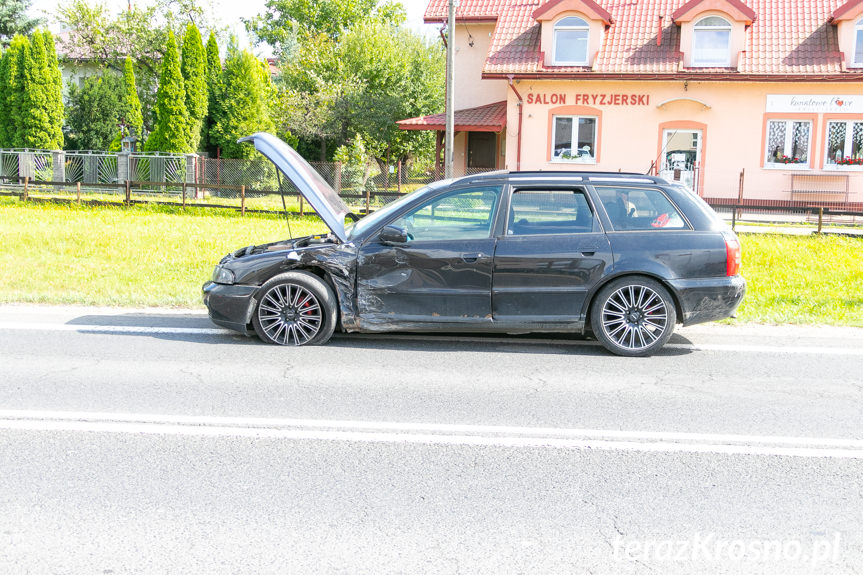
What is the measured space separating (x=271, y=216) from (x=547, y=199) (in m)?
16.3

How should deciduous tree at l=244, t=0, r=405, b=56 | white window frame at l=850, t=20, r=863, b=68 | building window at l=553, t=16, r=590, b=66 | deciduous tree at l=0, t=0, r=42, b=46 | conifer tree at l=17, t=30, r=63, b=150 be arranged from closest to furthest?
white window frame at l=850, t=20, r=863, b=68 → building window at l=553, t=16, r=590, b=66 → conifer tree at l=17, t=30, r=63, b=150 → deciduous tree at l=0, t=0, r=42, b=46 → deciduous tree at l=244, t=0, r=405, b=56

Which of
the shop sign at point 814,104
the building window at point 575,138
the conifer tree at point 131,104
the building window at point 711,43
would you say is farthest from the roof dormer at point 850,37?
the conifer tree at point 131,104

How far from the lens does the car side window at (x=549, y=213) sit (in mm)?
7379

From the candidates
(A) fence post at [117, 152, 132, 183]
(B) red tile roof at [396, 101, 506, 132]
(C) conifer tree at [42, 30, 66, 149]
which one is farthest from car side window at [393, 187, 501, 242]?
(C) conifer tree at [42, 30, 66, 149]

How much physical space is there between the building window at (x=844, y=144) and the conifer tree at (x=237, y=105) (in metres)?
21.6

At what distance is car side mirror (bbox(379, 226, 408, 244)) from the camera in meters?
A: 7.23

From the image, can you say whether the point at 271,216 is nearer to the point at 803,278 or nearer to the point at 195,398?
the point at 803,278

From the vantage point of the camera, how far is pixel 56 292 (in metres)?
10.1

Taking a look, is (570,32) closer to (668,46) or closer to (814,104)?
(668,46)

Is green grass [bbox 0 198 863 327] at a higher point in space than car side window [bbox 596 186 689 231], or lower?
lower

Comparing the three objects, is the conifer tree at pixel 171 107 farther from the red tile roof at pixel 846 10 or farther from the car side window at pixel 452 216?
the car side window at pixel 452 216

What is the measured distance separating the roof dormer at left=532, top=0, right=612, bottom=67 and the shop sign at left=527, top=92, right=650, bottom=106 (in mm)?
1003

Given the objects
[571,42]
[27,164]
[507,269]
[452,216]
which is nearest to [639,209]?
[507,269]

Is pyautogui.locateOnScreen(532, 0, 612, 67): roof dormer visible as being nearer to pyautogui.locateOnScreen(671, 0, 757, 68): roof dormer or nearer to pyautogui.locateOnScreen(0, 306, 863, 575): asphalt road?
pyautogui.locateOnScreen(671, 0, 757, 68): roof dormer
